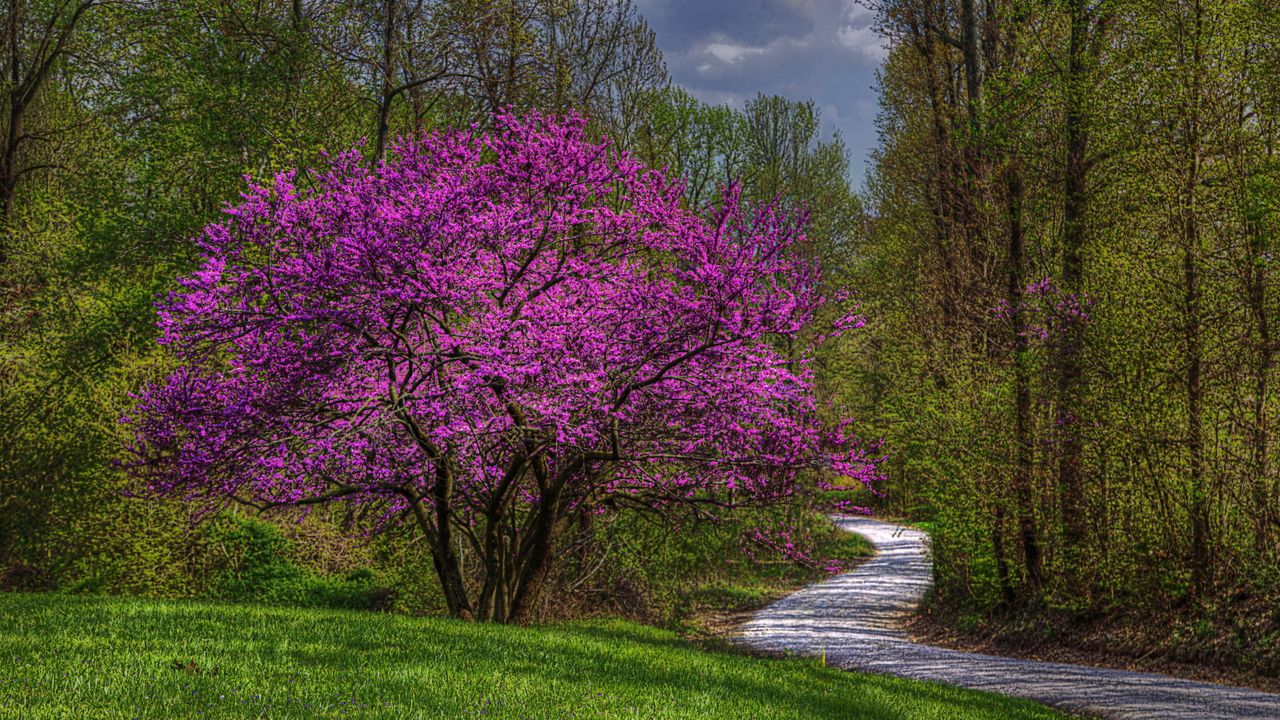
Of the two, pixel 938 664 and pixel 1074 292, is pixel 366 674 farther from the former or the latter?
pixel 1074 292

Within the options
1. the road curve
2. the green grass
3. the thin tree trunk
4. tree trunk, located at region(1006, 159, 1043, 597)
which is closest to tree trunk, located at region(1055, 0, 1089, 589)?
tree trunk, located at region(1006, 159, 1043, 597)

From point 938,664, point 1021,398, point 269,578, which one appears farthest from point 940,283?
point 269,578

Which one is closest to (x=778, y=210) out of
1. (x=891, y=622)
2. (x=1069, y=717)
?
(x=1069, y=717)

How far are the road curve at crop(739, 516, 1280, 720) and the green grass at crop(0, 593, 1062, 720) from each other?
127cm

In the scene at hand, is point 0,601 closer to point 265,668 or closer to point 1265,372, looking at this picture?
point 265,668

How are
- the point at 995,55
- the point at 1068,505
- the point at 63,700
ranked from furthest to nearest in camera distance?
the point at 995,55 → the point at 1068,505 → the point at 63,700

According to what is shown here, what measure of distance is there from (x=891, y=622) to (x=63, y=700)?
1606 centimetres

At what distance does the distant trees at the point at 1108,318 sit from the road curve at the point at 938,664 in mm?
1983

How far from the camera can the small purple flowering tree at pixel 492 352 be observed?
8203mm

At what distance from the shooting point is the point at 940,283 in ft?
55.7

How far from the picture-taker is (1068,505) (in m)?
12.9

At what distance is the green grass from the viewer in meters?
4.62

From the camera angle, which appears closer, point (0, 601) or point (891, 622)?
point (0, 601)

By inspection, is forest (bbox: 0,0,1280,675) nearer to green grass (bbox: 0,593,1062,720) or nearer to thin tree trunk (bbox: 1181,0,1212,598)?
thin tree trunk (bbox: 1181,0,1212,598)
